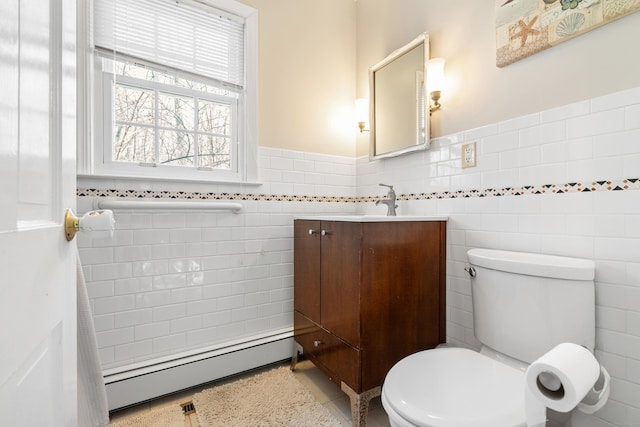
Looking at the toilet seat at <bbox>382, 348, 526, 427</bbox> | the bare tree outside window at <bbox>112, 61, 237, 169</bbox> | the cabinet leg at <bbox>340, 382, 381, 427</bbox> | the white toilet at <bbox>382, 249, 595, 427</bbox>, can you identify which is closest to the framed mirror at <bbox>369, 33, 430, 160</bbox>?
the white toilet at <bbox>382, 249, 595, 427</bbox>

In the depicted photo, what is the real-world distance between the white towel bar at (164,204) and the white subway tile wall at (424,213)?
61mm

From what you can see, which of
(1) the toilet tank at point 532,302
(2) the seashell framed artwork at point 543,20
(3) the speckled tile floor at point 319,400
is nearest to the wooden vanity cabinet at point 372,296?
(3) the speckled tile floor at point 319,400

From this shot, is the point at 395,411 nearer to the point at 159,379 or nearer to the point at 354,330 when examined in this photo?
the point at 354,330

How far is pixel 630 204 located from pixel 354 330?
1.10 m

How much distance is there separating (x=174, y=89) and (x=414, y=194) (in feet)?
4.95

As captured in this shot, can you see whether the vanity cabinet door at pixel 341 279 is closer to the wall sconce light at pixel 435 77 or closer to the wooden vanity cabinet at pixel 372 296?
the wooden vanity cabinet at pixel 372 296

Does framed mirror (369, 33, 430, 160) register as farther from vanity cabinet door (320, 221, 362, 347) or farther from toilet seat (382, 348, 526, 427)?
toilet seat (382, 348, 526, 427)

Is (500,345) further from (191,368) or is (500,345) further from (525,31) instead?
(191,368)

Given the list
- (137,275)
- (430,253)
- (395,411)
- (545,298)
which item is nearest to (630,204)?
(545,298)

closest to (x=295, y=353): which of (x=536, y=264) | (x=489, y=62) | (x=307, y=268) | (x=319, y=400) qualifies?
(x=319, y=400)

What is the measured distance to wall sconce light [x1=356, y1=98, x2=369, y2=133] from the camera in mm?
2123

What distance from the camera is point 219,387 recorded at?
5.39ft

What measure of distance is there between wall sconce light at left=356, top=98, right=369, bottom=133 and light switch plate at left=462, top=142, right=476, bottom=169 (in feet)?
2.58

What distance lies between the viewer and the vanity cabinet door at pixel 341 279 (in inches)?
51.4
